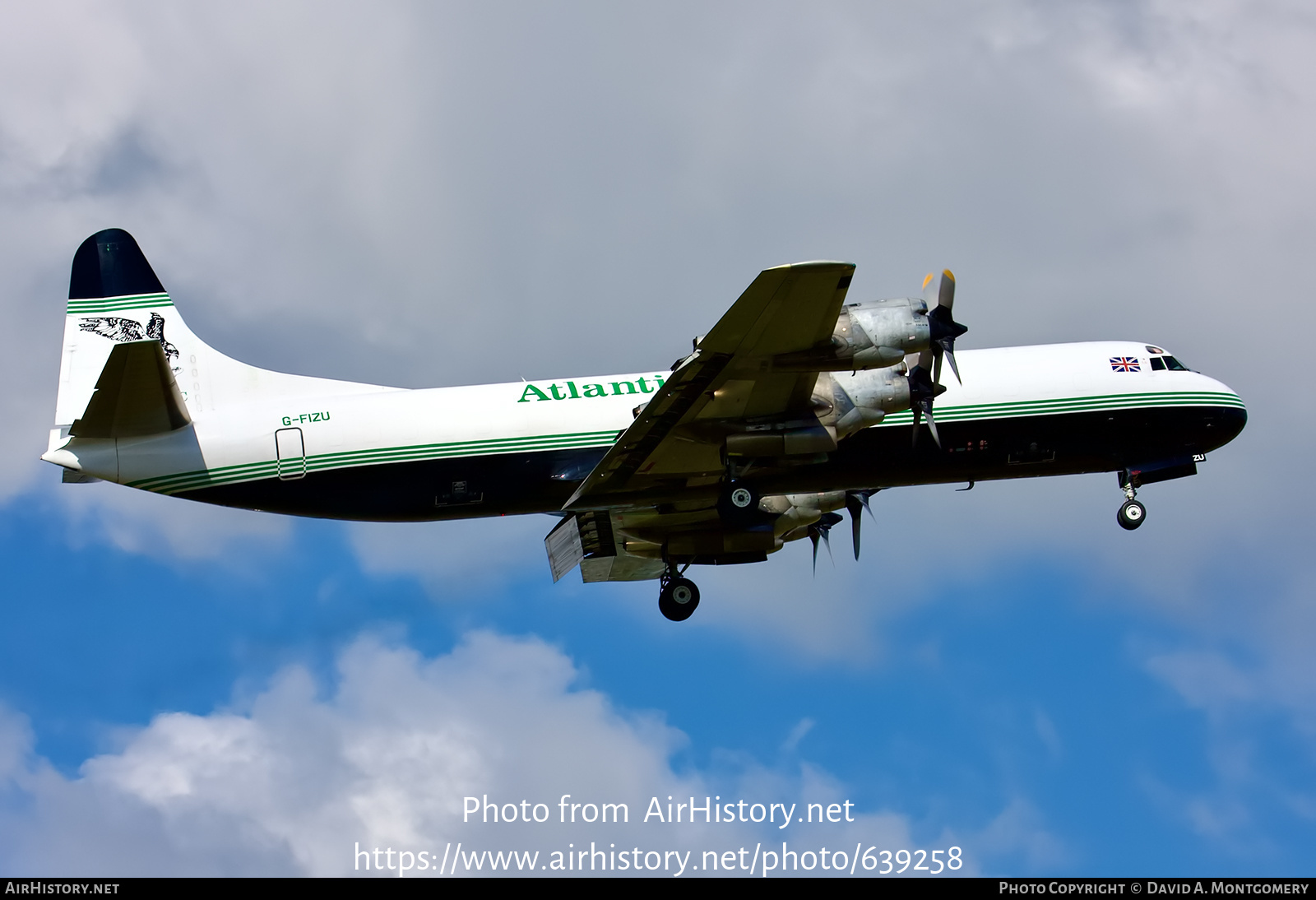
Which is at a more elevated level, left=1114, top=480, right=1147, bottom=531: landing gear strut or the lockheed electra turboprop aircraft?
the lockheed electra turboprop aircraft

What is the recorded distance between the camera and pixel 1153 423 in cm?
2888

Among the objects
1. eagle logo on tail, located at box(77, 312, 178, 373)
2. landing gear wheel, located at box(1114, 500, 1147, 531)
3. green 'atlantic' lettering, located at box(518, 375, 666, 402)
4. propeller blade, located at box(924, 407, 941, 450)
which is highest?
eagle logo on tail, located at box(77, 312, 178, 373)

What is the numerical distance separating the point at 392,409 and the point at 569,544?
534cm

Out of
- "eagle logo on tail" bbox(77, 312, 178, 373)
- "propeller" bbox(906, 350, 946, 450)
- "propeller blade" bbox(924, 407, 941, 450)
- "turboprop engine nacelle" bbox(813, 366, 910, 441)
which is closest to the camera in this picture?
"propeller blade" bbox(924, 407, 941, 450)

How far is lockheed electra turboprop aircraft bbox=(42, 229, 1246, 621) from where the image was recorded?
25625mm

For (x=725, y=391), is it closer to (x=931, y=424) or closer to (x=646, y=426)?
(x=646, y=426)

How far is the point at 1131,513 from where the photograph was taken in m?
29.1

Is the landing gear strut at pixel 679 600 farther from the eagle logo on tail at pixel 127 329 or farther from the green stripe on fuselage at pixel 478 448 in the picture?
the eagle logo on tail at pixel 127 329

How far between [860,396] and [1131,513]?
7118 mm

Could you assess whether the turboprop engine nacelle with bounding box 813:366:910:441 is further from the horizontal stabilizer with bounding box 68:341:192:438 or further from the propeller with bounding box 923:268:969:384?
the horizontal stabilizer with bounding box 68:341:192:438

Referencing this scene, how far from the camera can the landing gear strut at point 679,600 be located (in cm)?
2994

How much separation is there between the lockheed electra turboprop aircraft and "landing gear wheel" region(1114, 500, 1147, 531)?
6cm

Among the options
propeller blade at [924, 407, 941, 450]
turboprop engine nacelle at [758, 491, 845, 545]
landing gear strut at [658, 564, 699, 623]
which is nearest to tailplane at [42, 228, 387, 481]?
landing gear strut at [658, 564, 699, 623]

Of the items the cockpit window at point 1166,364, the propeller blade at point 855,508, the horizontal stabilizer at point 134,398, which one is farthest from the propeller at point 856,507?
the horizontal stabilizer at point 134,398
